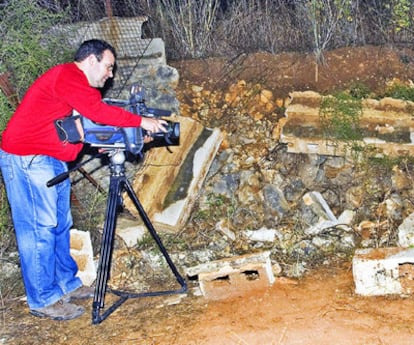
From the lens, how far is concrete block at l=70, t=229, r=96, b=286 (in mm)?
5016

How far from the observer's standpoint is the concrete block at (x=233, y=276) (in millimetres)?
4539

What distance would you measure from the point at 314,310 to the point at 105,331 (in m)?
1.49

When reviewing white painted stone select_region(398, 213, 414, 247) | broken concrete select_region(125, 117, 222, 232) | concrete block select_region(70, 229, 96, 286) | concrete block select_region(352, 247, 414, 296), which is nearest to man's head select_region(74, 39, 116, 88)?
broken concrete select_region(125, 117, 222, 232)

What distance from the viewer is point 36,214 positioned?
171 inches

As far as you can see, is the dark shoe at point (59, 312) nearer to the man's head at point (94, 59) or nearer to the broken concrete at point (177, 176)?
the broken concrete at point (177, 176)

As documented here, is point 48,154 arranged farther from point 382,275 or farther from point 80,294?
point 382,275

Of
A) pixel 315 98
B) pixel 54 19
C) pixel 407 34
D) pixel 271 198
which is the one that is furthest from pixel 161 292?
pixel 407 34

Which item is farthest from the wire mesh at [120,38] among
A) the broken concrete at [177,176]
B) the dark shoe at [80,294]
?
the dark shoe at [80,294]

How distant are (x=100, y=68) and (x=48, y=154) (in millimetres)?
705

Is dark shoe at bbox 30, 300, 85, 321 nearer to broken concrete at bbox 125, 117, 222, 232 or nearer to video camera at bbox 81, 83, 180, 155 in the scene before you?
broken concrete at bbox 125, 117, 222, 232

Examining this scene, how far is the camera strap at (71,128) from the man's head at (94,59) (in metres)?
0.30

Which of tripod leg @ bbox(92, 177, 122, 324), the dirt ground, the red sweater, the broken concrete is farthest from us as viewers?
the broken concrete

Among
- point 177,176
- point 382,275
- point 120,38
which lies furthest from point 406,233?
point 120,38

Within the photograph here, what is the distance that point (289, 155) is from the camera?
5695 millimetres
